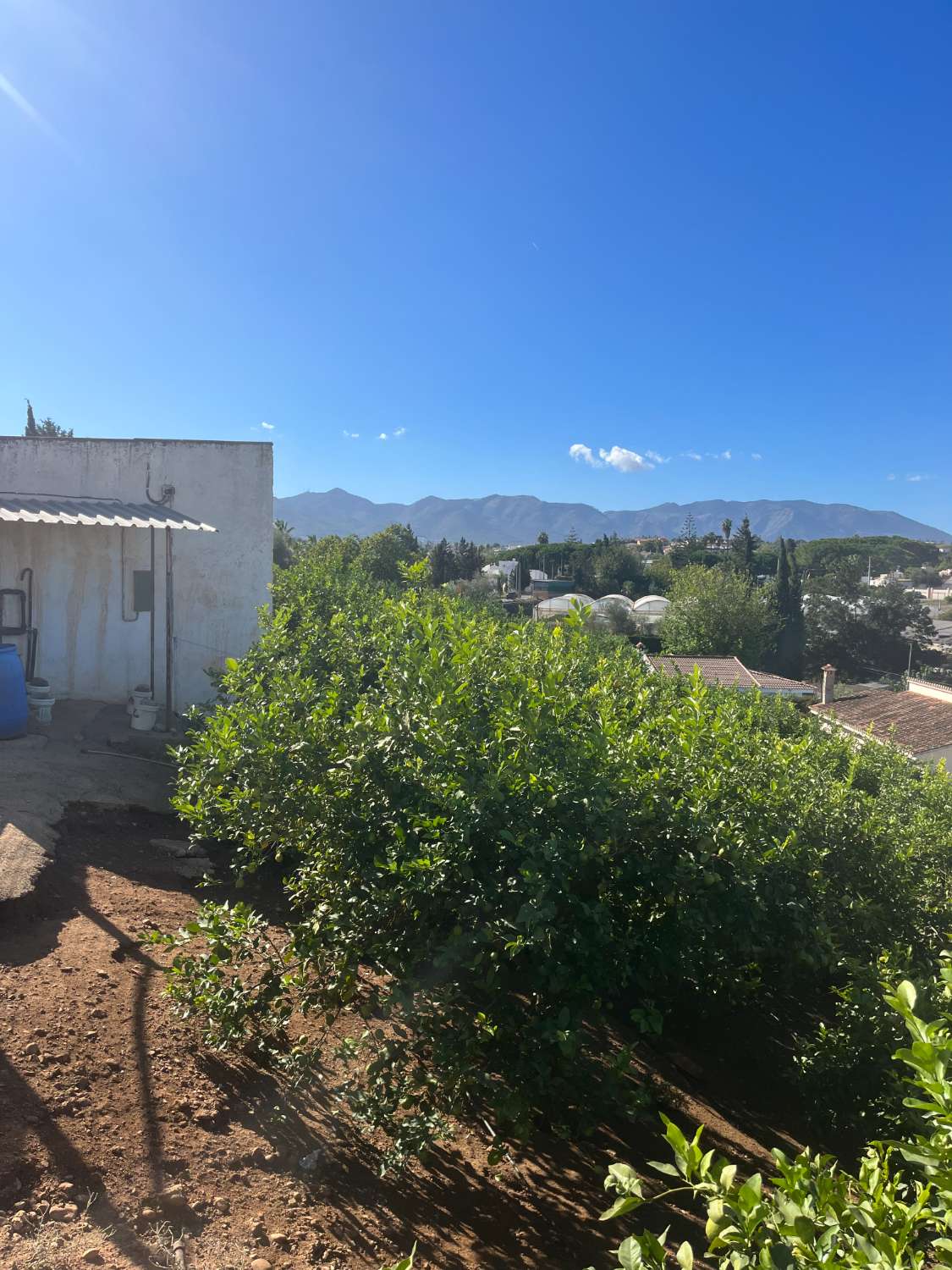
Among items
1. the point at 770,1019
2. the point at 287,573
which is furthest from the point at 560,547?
the point at 770,1019

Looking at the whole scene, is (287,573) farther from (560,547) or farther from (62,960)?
(560,547)

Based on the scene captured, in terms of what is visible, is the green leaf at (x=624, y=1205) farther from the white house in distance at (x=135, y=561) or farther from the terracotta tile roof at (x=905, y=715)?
the terracotta tile roof at (x=905, y=715)

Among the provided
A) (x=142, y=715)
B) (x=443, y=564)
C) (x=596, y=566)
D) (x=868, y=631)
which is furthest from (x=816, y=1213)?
(x=596, y=566)

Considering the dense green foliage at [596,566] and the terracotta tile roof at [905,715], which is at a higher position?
the dense green foliage at [596,566]

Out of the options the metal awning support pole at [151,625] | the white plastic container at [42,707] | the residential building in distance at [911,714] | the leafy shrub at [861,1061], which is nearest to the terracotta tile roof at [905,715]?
the residential building in distance at [911,714]

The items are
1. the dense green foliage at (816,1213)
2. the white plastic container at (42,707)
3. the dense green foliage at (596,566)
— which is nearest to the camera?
the dense green foliage at (816,1213)

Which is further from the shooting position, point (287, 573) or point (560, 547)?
point (560, 547)

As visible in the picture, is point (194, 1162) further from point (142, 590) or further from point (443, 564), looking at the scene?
point (443, 564)

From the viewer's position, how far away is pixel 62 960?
12.1ft

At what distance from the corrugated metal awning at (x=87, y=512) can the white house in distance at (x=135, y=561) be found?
0.12 feet

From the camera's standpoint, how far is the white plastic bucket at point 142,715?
26.8 ft

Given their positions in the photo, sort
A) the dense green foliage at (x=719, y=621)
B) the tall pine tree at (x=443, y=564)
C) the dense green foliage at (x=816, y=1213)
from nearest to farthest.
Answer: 1. the dense green foliage at (x=816, y=1213)
2. the dense green foliage at (x=719, y=621)
3. the tall pine tree at (x=443, y=564)

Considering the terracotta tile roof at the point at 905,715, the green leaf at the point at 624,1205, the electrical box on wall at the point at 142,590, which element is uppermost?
the electrical box on wall at the point at 142,590

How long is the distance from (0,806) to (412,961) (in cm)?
379
